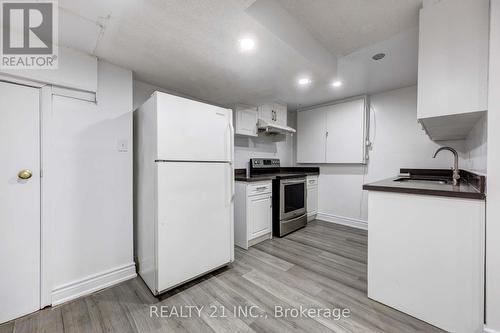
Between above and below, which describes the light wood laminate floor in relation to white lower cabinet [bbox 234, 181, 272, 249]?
below

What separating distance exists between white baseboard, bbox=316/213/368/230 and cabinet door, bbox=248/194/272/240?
150 cm

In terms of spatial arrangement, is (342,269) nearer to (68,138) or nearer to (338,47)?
(338,47)

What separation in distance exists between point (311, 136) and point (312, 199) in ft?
4.13

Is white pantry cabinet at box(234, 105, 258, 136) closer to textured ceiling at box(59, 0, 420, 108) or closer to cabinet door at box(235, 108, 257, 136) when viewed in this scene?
cabinet door at box(235, 108, 257, 136)

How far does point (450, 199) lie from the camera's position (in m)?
1.26

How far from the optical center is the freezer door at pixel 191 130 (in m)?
1.62

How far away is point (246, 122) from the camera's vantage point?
3.11m

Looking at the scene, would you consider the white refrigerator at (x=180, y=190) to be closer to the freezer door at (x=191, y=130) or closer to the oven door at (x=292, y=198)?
the freezer door at (x=191, y=130)

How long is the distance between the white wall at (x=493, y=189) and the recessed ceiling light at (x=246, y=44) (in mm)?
1433

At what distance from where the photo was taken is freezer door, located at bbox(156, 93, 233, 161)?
1617 millimetres

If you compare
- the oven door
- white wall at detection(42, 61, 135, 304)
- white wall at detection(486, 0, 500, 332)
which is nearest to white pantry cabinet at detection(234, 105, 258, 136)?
the oven door

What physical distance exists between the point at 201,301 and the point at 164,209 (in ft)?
A: 2.67

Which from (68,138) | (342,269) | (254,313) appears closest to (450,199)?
(342,269)

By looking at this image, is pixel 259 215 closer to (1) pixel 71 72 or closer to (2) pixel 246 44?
(2) pixel 246 44
